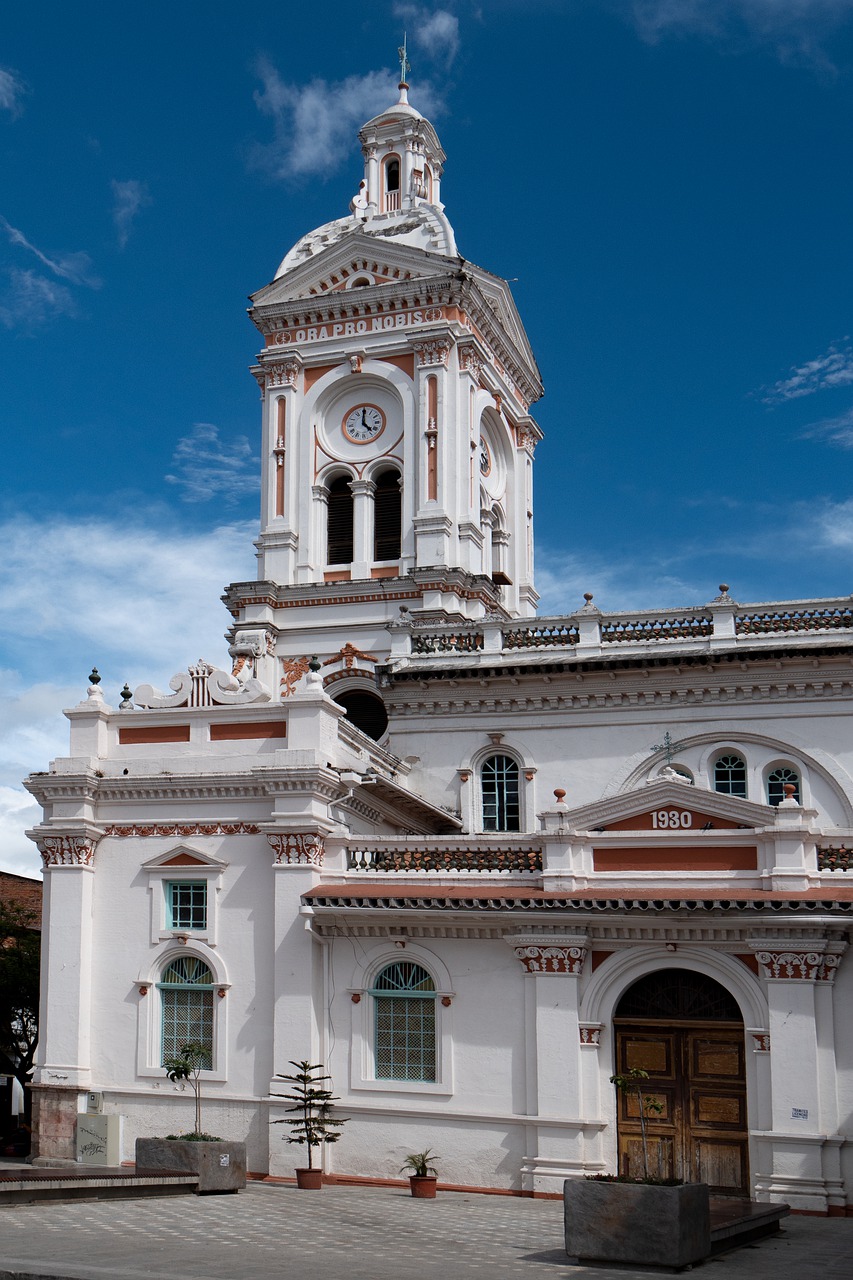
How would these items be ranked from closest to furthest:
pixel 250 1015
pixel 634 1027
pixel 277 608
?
pixel 634 1027
pixel 250 1015
pixel 277 608

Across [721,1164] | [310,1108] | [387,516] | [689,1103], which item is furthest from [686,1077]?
[387,516]

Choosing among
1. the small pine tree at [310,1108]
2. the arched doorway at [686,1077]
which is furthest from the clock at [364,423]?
the arched doorway at [686,1077]

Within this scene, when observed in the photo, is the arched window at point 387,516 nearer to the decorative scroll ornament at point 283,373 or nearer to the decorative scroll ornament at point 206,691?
the decorative scroll ornament at point 283,373

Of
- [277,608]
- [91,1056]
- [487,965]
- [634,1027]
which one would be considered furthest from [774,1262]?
[277,608]

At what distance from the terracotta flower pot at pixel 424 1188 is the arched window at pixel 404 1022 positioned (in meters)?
1.88

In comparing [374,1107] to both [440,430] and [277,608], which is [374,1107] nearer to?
[277,608]

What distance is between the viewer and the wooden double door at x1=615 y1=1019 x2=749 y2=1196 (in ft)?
74.6

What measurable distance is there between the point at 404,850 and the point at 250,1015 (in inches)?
162

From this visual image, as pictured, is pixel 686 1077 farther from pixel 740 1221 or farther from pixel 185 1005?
pixel 185 1005

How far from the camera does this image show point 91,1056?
88.8 feet

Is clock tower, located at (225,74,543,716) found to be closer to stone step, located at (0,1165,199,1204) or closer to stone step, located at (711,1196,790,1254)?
stone step, located at (0,1165,199,1204)

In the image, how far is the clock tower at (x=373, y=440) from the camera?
37688 mm

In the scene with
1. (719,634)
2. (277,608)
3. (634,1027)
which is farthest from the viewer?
(277,608)

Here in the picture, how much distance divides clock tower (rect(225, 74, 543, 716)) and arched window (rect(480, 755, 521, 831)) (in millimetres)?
5330
